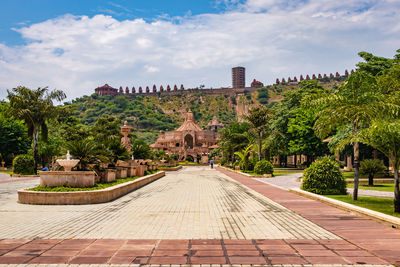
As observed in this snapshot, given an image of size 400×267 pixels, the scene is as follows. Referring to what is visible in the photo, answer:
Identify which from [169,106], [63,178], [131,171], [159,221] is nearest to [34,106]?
[131,171]

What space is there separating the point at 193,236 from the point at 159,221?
1925 millimetres

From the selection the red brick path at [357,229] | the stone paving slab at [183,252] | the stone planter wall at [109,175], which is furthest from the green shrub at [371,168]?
the stone paving slab at [183,252]

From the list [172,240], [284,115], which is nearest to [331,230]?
[172,240]

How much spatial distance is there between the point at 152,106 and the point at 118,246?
176849 mm

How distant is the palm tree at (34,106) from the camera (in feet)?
94.3

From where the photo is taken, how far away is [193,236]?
7.04 meters

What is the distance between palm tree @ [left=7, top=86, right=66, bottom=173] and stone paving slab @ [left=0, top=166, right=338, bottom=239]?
18.3 m

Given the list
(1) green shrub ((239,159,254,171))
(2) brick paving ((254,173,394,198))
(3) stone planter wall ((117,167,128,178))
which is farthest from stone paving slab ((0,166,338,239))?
(1) green shrub ((239,159,254,171))

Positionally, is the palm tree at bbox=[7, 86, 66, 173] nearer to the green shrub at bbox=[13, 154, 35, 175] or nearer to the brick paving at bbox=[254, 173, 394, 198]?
the green shrub at bbox=[13, 154, 35, 175]

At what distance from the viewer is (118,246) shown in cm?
622

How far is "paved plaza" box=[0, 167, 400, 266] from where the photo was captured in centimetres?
553

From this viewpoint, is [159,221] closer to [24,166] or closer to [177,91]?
[24,166]

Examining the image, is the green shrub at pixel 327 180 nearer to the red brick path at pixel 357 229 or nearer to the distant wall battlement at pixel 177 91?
the red brick path at pixel 357 229

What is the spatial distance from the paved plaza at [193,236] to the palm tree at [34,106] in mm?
19894
